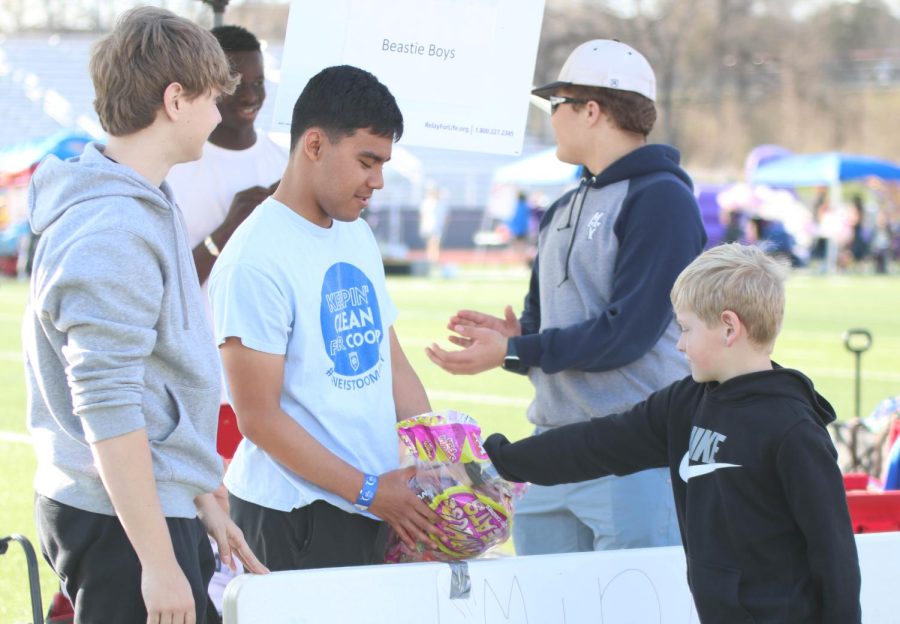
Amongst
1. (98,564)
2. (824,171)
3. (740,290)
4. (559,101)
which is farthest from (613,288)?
(824,171)

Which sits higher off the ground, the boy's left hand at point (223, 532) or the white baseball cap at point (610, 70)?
the white baseball cap at point (610, 70)

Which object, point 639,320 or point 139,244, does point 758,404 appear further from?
point 139,244

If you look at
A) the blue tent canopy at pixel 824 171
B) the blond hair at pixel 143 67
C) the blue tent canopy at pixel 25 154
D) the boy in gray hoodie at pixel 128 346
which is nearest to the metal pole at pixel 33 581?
the boy in gray hoodie at pixel 128 346

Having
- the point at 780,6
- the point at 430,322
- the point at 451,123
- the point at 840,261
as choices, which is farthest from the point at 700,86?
the point at 451,123

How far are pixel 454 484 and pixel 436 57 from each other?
5.16 feet

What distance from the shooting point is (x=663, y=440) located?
10.2ft

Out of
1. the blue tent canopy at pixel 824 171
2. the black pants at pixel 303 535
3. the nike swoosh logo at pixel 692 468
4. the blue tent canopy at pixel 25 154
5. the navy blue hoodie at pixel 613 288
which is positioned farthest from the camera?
the blue tent canopy at pixel 824 171

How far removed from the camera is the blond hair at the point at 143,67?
2.52 meters

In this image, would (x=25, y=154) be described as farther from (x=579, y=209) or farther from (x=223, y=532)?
(x=223, y=532)

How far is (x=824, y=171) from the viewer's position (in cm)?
3234

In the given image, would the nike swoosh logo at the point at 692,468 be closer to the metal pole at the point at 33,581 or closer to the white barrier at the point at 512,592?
the white barrier at the point at 512,592

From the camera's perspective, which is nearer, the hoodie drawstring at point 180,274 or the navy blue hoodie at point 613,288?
the hoodie drawstring at point 180,274

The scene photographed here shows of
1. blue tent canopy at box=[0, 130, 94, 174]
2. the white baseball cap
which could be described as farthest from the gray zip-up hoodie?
blue tent canopy at box=[0, 130, 94, 174]

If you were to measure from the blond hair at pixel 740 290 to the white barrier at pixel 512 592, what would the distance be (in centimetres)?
77
